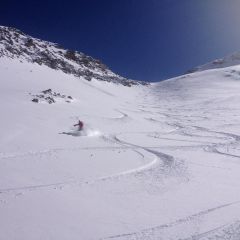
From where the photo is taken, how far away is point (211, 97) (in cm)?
4112

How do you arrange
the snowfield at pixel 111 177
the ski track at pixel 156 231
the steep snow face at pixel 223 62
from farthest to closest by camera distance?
the steep snow face at pixel 223 62, the snowfield at pixel 111 177, the ski track at pixel 156 231

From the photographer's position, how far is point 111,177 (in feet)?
32.8

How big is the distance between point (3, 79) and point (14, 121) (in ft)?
35.2

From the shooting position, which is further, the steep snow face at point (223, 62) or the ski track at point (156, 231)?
the steep snow face at point (223, 62)

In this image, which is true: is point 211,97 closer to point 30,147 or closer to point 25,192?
point 30,147

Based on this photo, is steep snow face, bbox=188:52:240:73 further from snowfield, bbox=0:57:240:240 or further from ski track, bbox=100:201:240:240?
ski track, bbox=100:201:240:240

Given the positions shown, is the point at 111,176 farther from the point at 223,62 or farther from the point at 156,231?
the point at 223,62

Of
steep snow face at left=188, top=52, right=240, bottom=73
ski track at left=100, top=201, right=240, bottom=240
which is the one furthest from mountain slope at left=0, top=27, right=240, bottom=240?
steep snow face at left=188, top=52, right=240, bottom=73

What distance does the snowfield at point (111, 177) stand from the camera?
274 inches

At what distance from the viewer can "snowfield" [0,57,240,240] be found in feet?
22.8

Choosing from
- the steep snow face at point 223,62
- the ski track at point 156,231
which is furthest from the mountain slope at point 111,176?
the steep snow face at point 223,62

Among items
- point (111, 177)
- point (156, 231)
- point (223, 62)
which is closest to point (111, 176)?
point (111, 177)

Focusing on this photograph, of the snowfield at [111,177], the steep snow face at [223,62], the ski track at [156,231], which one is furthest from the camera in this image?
the steep snow face at [223,62]

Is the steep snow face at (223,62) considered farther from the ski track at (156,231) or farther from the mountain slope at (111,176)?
the ski track at (156,231)
